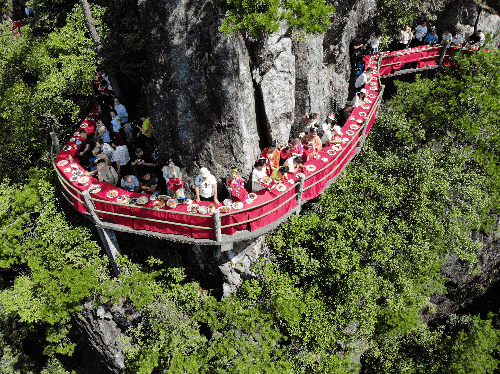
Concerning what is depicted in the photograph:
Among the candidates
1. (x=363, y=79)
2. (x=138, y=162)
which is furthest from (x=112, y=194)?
(x=363, y=79)

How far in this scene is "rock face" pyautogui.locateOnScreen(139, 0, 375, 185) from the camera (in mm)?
14593

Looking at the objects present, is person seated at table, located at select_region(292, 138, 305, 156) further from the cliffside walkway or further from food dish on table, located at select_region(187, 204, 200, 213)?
food dish on table, located at select_region(187, 204, 200, 213)

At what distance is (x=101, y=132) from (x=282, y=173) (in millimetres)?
8591

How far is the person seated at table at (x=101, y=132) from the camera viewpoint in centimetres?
1670

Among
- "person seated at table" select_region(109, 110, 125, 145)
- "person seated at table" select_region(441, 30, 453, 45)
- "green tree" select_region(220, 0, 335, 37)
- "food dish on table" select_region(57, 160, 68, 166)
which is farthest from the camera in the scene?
"person seated at table" select_region(441, 30, 453, 45)

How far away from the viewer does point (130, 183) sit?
14867 millimetres

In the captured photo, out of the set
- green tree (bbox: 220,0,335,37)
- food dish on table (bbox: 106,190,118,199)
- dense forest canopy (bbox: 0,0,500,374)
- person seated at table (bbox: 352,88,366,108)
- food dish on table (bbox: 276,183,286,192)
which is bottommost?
dense forest canopy (bbox: 0,0,500,374)

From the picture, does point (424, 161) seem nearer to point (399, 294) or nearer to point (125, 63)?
point (399, 294)

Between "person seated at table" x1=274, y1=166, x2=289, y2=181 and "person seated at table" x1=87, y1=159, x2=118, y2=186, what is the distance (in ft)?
22.0

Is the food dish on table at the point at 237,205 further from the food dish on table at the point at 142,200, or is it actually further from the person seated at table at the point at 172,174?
the food dish on table at the point at 142,200

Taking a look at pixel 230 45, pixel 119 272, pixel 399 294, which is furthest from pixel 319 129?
pixel 119 272

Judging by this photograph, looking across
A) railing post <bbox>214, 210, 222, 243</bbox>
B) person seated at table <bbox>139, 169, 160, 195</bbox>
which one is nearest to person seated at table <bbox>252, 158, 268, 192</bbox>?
railing post <bbox>214, 210, 222, 243</bbox>

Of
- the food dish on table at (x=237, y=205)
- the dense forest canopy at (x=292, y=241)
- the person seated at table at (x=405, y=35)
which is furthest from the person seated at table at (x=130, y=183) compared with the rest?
the person seated at table at (x=405, y=35)

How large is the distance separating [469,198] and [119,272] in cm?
1687
